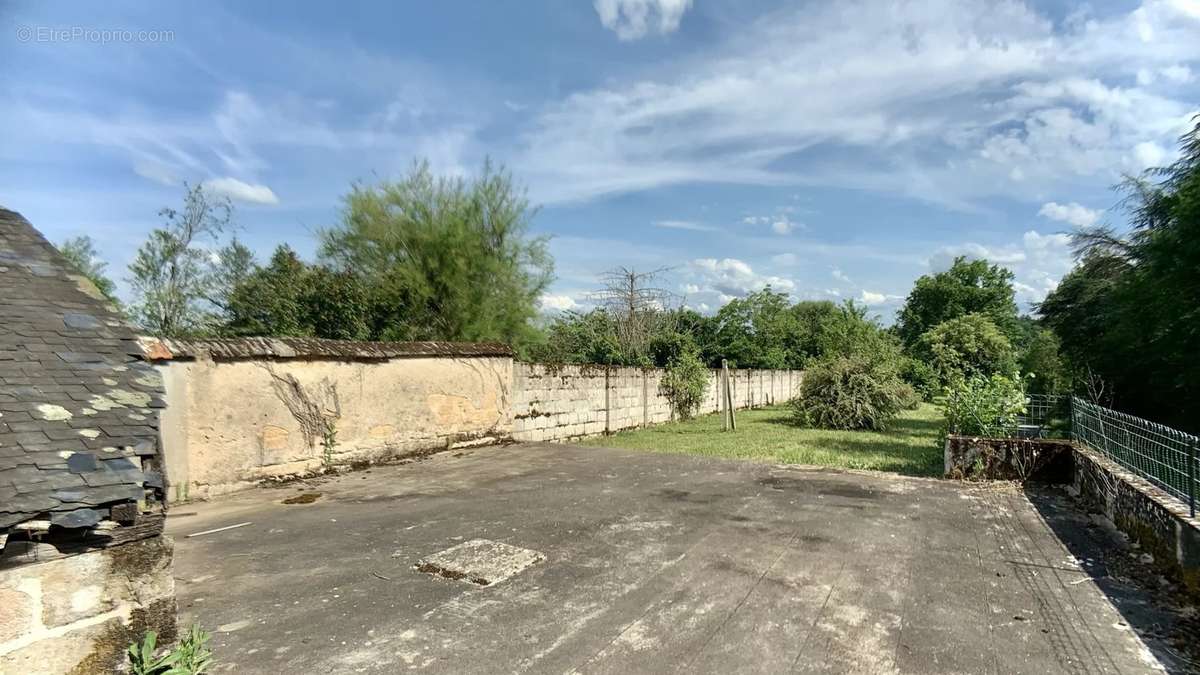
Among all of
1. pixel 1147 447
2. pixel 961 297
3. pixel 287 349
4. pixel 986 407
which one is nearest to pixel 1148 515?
pixel 1147 447

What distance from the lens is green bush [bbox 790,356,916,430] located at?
47.9 ft

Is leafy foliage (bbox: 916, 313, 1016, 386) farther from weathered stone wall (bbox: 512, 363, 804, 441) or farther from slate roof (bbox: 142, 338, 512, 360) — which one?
slate roof (bbox: 142, 338, 512, 360)

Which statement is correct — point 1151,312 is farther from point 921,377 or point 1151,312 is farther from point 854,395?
point 921,377

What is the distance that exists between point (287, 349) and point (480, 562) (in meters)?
4.49

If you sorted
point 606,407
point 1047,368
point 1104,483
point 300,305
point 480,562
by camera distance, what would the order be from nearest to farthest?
1. point 480,562
2. point 1104,483
3. point 300,305
4. point 606,407
5. point 1047,368

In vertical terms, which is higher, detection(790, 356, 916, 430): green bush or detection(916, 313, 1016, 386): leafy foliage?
detection(916, 313, 1016, 386): leafy foliage

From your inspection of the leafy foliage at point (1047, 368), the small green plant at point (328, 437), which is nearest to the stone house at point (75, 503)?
the small green plant at point (328, 437)

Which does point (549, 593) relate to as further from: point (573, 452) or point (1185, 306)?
point (1185, 306)

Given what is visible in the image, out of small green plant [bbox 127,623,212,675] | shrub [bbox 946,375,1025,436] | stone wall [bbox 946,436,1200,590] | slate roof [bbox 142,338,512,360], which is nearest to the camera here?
small green plant [bbox 127,623,212,675]

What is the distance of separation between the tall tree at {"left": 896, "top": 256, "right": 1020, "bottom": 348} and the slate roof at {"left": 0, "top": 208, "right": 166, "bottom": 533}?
45901mm

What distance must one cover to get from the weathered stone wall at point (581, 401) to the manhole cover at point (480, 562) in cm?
619

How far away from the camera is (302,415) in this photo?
24.1ft

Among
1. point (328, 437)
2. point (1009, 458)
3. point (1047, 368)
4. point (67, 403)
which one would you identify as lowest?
point (1009, 458)

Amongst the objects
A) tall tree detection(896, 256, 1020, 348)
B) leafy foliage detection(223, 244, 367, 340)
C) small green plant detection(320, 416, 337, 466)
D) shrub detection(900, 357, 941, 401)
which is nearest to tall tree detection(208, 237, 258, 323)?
leafy foliage detection(223, 244, 367, 340)
